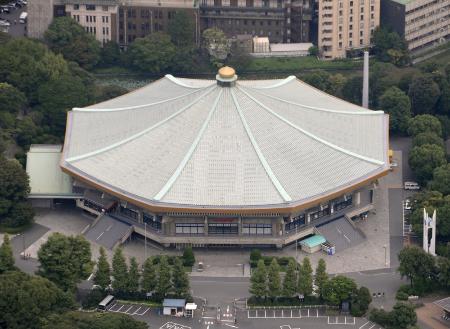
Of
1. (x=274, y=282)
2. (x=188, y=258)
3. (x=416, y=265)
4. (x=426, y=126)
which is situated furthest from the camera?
(x=426, y=126)

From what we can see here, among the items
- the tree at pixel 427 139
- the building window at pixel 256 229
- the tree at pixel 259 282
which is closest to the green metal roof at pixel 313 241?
the building window at pixel 256 229

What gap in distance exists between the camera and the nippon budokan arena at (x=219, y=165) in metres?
170

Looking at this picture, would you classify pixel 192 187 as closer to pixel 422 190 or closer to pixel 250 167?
pixel 250 167

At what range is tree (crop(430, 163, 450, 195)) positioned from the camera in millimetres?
175875

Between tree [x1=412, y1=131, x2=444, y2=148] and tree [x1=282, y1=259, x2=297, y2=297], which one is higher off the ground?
tree [x1=412, y1=131, x2=444, y2=148]

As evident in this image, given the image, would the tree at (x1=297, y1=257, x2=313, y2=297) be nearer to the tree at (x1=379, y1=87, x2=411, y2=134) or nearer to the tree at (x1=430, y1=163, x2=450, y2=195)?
the tree at (x1=430, y1=163, x2=450, y2=195)

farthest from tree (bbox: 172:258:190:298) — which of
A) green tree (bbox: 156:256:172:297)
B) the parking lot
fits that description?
the parking lot

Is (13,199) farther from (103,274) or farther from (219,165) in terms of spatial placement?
(219,165)

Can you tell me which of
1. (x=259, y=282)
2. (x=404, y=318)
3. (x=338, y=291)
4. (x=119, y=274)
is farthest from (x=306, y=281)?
(x=119, y=274)

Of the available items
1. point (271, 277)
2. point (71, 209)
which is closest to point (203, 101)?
point (71, 209)

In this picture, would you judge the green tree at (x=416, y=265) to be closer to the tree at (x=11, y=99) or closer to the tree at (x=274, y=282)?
the tree at (x=274, y=282)

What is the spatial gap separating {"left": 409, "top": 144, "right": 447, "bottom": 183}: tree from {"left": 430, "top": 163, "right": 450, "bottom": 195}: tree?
10.8 feet

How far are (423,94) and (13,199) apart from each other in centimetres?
4916

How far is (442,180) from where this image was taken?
176 metres
